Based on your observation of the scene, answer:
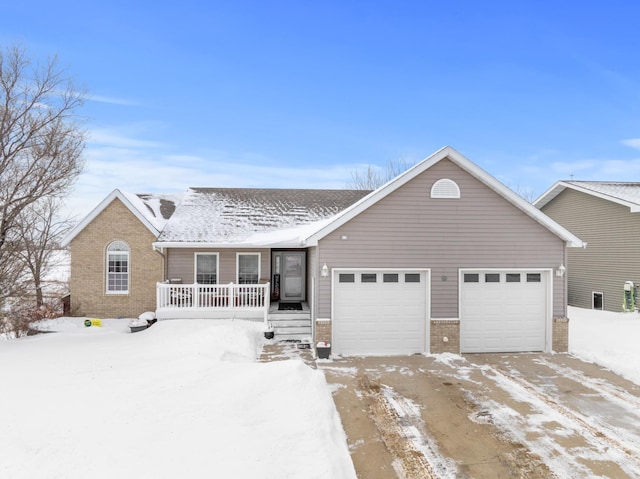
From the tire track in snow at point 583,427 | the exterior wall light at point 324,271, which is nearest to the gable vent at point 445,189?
the exterior wall light at point 324,271

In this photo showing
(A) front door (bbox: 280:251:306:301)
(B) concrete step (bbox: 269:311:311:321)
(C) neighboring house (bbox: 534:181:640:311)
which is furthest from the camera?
(C) neighboring house (bbox: 534:181:640:311)

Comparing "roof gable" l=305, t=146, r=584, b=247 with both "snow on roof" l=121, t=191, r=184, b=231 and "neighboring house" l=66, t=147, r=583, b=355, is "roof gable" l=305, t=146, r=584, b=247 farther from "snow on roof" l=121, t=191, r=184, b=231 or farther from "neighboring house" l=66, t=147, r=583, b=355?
"snow on roof" l=121, t=191, r=184, b=231

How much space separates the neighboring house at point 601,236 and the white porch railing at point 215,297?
15687 millimetres

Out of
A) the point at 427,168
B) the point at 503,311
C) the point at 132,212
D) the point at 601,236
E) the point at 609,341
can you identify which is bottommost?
the point at 609,341

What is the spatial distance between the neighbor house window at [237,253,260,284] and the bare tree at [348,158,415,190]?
1971 centimetres

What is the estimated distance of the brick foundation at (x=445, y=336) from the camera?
426 inches

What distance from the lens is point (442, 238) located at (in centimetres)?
1091

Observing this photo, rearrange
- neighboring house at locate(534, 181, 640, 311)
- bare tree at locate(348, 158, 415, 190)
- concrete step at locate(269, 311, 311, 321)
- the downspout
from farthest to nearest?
bare tree at locate(348, 158, 415, 190), neighboring house at locate(534, 181, 640, 311), the downspout, concrete step at locate(269, 311, 311, 321)

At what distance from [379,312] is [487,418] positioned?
4592 millimetres

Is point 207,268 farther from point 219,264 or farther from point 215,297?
point 215,297

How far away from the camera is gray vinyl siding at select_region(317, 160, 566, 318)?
35.3 feet

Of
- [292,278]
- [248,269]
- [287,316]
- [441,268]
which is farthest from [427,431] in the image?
[248,269]

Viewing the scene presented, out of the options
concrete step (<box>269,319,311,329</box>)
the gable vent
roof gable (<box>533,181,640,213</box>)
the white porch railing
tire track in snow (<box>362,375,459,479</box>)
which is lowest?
tire track in snow (<box>362,375,459,479</box>)

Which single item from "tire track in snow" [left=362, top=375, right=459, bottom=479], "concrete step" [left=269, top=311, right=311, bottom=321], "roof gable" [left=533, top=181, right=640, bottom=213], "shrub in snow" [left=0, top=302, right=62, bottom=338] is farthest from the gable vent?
"shrub in snow" [left=0, top=302, right=62, bottom=338]
